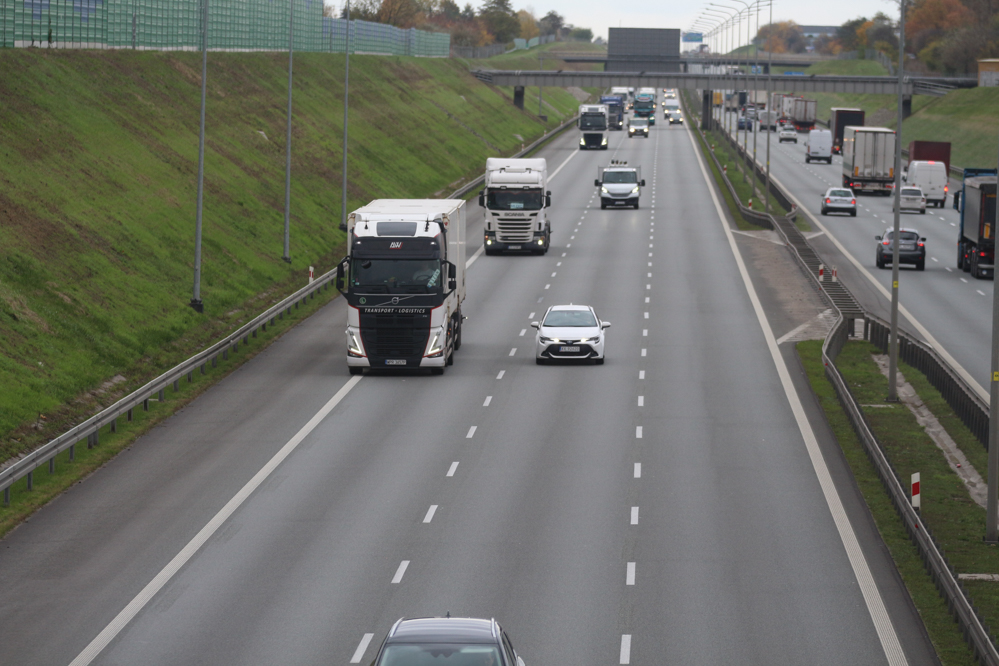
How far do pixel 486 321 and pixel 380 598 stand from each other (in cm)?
2693

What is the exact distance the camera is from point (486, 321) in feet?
153

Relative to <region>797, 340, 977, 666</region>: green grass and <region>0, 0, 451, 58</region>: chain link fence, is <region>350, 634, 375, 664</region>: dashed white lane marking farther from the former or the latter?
<region>0, 0, 451, 58</region>: chain link fence

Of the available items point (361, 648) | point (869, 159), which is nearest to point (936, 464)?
point (361, 648)

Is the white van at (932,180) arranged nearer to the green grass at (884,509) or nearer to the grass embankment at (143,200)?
the grass embankment at (143,200)

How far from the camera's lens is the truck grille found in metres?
61.6

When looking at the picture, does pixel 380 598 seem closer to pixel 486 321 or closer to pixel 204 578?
pixel 204 578

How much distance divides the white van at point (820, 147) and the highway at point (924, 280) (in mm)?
23072

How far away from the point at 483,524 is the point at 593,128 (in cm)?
10222

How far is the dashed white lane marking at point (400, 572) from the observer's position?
819 inches

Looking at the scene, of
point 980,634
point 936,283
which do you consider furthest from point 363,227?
point 936,283

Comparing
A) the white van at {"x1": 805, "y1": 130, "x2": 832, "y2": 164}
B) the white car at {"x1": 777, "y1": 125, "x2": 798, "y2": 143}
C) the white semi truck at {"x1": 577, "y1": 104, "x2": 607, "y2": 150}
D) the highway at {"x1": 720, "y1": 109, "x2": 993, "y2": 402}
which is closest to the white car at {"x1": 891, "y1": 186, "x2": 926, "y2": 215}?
the highway at {"x1": 720, "y1": 109, "x2": 993, "y2": 402}

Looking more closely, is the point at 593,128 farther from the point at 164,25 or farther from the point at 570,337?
the point at 570,337

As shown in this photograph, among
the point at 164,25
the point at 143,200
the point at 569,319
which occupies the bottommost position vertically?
the point at 569,319

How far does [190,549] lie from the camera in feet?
73.8
